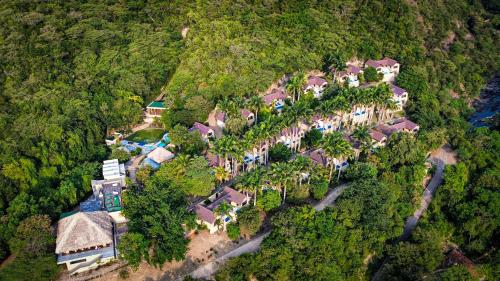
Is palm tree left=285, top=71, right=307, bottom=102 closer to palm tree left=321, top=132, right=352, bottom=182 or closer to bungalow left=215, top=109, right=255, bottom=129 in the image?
bungalow left=215, top=109, right=255, bottom=129

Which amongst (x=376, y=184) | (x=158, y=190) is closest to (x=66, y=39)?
(x=158, y=190)

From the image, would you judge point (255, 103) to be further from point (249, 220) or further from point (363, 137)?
point (249, 220)

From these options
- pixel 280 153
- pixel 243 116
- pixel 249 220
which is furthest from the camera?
pixel 243 116

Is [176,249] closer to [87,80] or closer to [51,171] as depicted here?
[51,171]

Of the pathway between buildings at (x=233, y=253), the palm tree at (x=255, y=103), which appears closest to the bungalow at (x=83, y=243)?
the pathway between buildings at (x=233, y=253)

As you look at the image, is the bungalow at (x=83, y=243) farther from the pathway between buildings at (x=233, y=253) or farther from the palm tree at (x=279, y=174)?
the palm tree at (x=279, y=174)

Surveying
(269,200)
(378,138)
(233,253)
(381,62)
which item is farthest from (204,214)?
(381,62)

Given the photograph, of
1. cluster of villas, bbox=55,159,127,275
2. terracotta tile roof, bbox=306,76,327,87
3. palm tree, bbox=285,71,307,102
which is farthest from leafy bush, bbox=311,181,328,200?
terracotta tile roof, bbox=306,76,327,87
